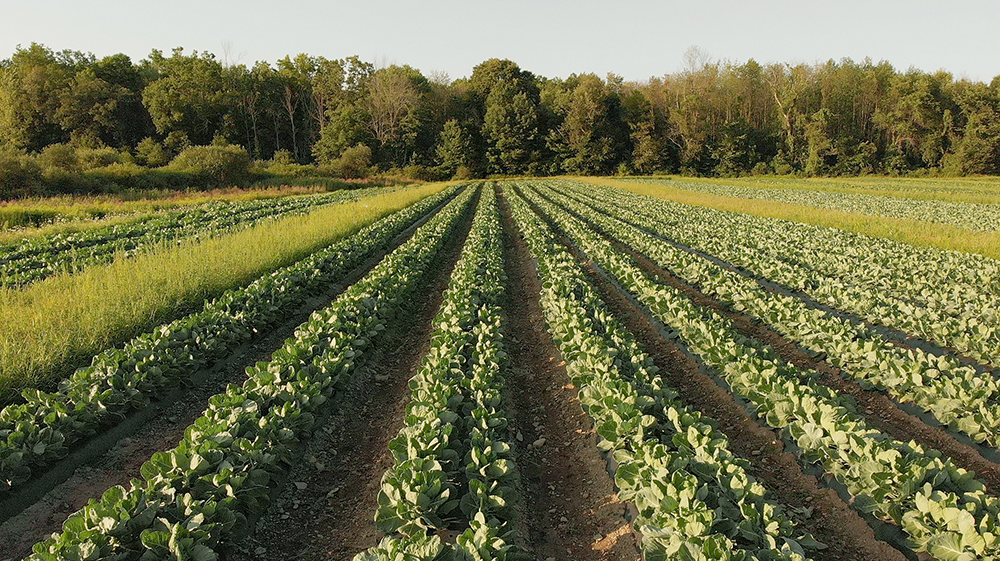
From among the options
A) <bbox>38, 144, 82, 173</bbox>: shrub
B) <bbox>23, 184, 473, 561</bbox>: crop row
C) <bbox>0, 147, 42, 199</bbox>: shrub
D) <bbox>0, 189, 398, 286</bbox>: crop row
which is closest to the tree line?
<bbox>38, 144, 82, 173</bbox>: shrub

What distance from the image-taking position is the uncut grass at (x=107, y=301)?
19.9ft

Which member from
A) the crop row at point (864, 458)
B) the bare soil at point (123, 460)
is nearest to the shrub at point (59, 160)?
the bare soil at point (123, 460)

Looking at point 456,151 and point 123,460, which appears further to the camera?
point 456,151

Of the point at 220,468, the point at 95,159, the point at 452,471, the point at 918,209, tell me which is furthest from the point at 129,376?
the point at 95,159

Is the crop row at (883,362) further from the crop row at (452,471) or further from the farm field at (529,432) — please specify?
the crop row at (452,471)

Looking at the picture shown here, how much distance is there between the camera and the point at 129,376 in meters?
5.80

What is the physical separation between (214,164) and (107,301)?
35.1m

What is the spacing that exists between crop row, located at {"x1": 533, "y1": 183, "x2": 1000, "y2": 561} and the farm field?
0.02 metres

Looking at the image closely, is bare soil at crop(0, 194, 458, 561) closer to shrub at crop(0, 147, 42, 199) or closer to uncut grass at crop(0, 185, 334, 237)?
uncut grass at crop(0, 185, 334, 237)

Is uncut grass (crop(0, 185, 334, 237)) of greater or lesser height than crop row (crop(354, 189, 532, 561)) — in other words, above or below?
above

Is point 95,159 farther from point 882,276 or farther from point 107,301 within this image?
point 882,276

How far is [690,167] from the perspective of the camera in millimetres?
67500

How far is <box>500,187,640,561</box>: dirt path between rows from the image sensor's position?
13.0 ft

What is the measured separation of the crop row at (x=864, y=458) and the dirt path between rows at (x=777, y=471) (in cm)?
21
